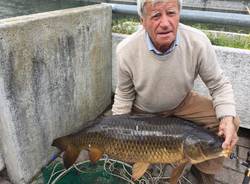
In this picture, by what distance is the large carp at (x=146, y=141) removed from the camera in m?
2.49

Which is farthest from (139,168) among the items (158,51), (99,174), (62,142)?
(158,51)

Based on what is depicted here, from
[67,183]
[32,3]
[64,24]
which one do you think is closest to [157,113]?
[67,183]

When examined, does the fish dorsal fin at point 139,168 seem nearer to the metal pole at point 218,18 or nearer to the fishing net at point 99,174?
the fishing net at point 99,174

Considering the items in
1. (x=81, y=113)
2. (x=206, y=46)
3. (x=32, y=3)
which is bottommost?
(x=32, y=3)

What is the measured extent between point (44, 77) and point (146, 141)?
1.35 metres

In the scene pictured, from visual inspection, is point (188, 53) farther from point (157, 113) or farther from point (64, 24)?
point (64, 24)

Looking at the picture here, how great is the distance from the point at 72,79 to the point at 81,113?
0.58m

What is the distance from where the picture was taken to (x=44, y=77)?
10.6ft

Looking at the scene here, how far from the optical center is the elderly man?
2.52 meters

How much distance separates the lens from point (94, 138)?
2.64 meters

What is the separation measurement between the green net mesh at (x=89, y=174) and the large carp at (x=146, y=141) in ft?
2.04

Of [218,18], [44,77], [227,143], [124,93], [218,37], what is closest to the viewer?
[227,143]

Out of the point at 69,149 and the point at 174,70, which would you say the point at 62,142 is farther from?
the point at 174,70

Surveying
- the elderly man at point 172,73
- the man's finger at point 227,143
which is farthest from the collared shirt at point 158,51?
the man's finger at point 227,143
